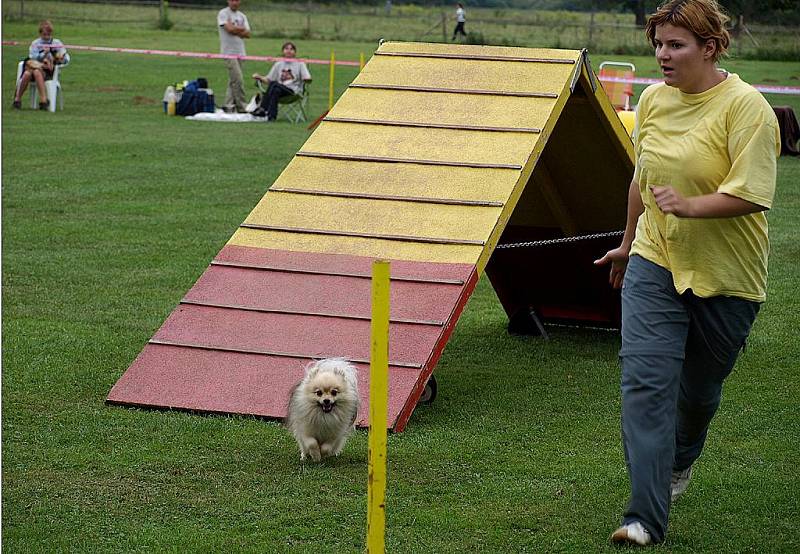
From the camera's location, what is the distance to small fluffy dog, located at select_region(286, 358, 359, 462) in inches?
198

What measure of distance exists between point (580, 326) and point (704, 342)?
405cm

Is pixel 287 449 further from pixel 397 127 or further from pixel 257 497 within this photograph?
pixel 397 127

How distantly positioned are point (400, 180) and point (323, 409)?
1.81 metres

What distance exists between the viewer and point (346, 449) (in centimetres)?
539

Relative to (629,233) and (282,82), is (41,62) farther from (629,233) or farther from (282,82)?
(629,233)

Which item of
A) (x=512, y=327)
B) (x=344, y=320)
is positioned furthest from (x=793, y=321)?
(x=344, y=320)

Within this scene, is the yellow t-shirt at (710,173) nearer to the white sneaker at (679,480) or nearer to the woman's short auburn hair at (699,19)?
the woman's short auburn hair at (699,19)

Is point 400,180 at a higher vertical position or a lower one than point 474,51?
lower

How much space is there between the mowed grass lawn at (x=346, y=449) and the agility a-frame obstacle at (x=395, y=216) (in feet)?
0.99

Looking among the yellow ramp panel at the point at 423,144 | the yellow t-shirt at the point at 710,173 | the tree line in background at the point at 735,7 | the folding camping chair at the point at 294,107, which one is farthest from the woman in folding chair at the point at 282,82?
the yellow t-shirt at the point at 710,173

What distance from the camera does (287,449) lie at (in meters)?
5.33

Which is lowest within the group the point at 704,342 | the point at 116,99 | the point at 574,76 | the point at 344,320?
the point at 116,99

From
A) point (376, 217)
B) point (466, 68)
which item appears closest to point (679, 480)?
point (376, 217)

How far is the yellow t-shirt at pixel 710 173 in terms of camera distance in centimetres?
379
